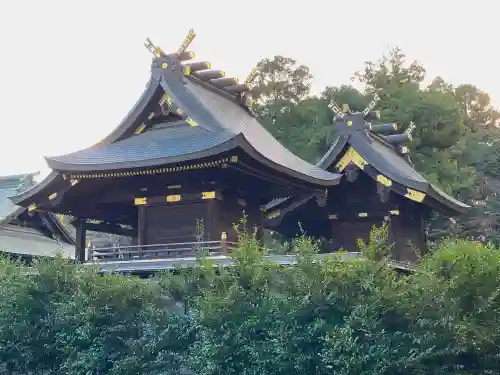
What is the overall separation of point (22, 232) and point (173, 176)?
34.7ft

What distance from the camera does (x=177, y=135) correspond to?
16594 mm

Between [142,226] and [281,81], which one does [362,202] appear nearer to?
[142,226]

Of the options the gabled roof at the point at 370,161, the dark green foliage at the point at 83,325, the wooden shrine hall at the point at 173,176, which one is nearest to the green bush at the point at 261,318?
the dark green foliage at the point at 83,325

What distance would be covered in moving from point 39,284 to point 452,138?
22462mm

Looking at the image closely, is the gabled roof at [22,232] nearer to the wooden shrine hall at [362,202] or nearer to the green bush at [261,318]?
the wooden shrine hall at [362,202]

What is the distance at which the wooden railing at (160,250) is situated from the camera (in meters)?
15.2

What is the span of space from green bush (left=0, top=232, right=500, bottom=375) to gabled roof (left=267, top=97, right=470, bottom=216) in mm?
6824

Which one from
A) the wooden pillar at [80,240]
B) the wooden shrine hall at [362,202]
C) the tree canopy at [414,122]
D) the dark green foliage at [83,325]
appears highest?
the tree canopy at [414,122]

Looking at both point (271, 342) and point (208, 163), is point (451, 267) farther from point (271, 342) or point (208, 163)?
point (208, 163)

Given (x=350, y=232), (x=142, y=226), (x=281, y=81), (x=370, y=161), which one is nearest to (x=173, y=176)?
(x=142, y=226)

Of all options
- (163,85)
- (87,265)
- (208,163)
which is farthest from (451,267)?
(163,85)

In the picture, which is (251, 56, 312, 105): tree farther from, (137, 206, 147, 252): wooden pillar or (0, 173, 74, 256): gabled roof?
(137, 206, 147, 252): wooden pillar

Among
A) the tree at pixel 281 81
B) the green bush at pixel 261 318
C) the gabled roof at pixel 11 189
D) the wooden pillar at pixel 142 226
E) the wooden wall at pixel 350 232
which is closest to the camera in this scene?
the green bush at pixel 261 318

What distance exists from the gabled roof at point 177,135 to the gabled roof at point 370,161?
1374mm
